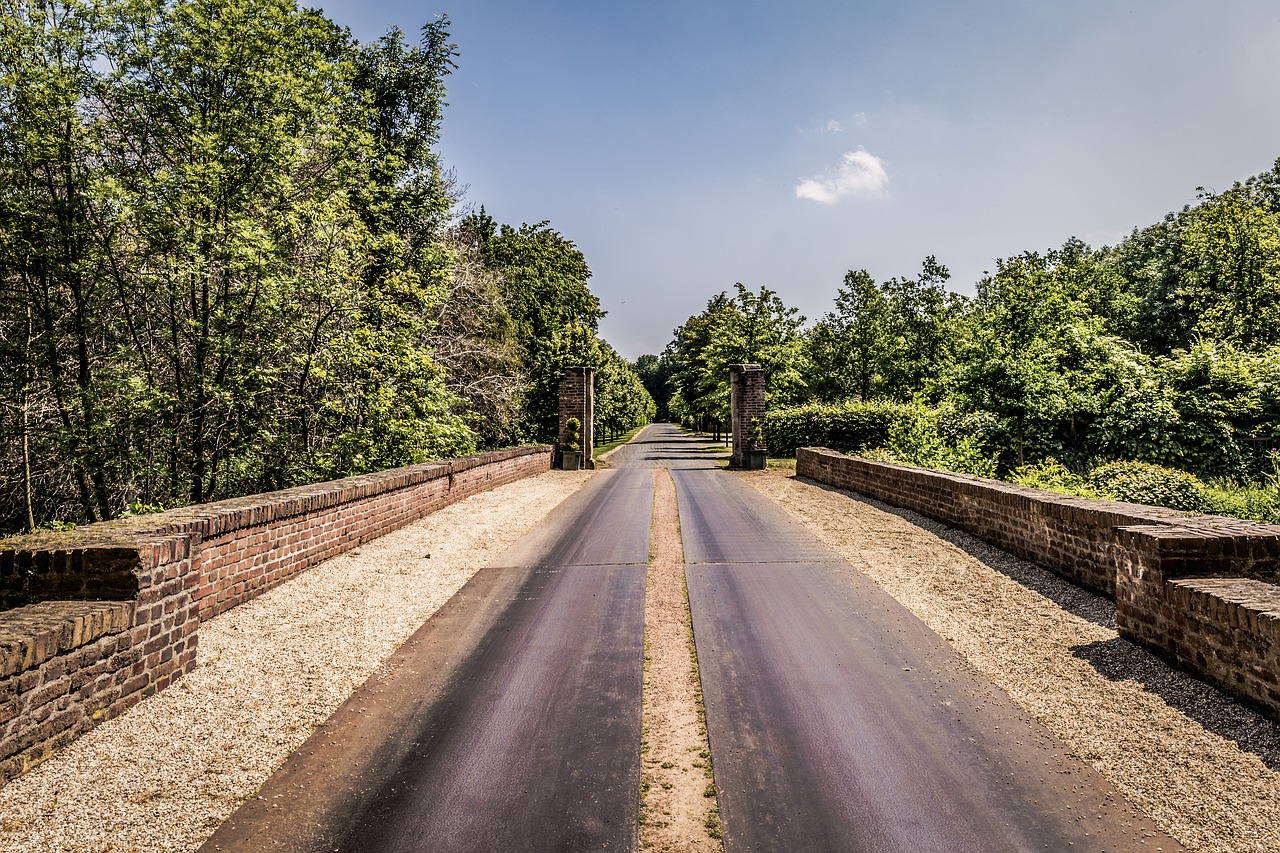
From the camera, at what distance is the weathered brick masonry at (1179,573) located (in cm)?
360

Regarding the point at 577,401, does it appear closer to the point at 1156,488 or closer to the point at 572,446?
the point at 572,446

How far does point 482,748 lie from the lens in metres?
3.31

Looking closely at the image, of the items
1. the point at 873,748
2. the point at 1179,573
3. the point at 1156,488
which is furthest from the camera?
the point at 1156,488

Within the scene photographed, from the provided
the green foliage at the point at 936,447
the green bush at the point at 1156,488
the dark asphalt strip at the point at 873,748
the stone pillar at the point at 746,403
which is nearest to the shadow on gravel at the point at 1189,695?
the dark asphalt strip at the point at 873,748

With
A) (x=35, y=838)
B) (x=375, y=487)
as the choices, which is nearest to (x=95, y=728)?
(x=35, y=838)

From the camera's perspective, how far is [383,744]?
3.36 m

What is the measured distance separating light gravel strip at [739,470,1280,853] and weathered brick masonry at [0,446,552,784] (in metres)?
5.27

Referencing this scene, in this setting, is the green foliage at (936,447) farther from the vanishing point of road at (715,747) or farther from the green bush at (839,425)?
the vanishing point of road at (715,747)

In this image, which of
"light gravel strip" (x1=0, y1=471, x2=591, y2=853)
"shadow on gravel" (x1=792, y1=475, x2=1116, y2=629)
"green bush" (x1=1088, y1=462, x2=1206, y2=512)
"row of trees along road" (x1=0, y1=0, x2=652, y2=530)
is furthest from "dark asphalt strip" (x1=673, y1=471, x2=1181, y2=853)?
"row of trees along road" (x1=0, y1=0, x2=652, y2=530)

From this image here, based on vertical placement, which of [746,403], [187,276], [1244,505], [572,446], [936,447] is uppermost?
[187,276]

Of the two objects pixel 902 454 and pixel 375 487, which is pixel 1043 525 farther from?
pixel 902 454

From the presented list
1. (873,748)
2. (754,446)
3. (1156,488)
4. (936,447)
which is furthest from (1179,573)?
(754,446)

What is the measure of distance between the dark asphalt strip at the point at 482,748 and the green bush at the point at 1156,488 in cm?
796

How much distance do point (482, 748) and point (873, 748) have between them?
2083mm
